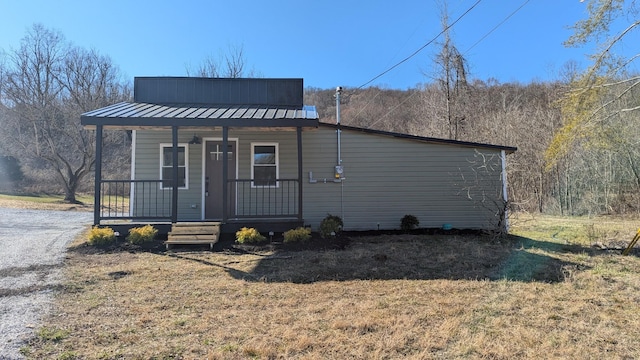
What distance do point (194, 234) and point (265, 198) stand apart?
7.22 feet

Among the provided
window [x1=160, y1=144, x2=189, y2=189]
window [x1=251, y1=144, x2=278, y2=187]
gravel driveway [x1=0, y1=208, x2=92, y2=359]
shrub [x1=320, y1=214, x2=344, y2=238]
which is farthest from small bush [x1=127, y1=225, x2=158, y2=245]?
shrub [x1=320, y1=214, x2=344, y2=238]

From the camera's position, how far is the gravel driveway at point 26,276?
321 centimetres

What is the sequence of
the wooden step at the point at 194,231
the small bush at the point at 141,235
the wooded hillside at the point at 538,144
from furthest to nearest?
→ the wooded hillside at the point at 538,144, the wooden step at the point at 194,231, the small bush at the point at 141,235

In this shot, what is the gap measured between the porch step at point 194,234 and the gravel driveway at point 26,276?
1835mm

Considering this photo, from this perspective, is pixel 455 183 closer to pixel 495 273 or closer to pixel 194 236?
pixel 495 273

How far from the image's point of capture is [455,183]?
29.5 feet

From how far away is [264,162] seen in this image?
360 inches

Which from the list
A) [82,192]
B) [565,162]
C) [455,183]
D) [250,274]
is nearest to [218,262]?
[250,274]

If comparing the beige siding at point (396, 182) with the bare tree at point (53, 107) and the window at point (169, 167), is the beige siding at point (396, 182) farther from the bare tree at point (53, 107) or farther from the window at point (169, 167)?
the bare tree at point (53, 107)

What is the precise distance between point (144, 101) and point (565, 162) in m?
16.7

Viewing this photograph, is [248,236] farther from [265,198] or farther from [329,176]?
[329,176]

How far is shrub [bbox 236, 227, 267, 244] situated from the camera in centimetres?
726

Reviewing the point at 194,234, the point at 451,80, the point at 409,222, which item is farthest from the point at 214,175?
the point at 451,80

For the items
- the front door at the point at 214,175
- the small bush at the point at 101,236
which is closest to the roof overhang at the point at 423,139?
the front door at the point at 214,175
